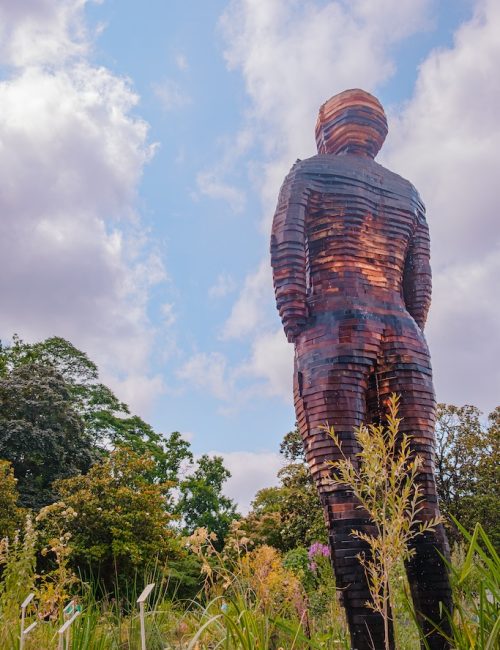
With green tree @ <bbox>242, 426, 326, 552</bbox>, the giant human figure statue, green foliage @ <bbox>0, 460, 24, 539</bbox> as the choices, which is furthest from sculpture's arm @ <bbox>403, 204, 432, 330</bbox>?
green foliage @ <bbox>0, 460, 24, 539</bbox>

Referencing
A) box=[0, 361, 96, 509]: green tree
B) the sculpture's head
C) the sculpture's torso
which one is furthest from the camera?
box=[0, 361, 96, 509]: green tree

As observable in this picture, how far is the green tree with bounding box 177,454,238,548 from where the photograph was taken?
29.1 meters

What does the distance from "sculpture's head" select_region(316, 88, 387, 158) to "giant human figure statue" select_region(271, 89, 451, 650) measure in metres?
0.17

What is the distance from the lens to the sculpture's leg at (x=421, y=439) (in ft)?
10.4

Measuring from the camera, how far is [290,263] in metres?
3.80

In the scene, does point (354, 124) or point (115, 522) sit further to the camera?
point (115, 522)

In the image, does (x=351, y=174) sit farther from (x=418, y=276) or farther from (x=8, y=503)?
(x=8, y=503)

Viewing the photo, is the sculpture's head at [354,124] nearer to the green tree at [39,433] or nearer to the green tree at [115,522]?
the green tree at [115,522]

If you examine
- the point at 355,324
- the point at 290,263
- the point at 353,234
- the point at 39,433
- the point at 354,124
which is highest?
the point at 39,433

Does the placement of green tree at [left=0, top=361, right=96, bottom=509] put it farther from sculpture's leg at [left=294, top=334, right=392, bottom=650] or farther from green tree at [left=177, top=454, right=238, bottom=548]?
sculpture's leg at [left=294, top=334, right=392, bottom=650]

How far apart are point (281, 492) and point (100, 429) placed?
8986 mm

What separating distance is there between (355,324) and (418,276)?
3.55 ft

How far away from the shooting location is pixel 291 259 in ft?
12.5

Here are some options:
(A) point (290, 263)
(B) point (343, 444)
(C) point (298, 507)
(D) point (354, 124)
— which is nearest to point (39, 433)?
(C) point (298, 507)
